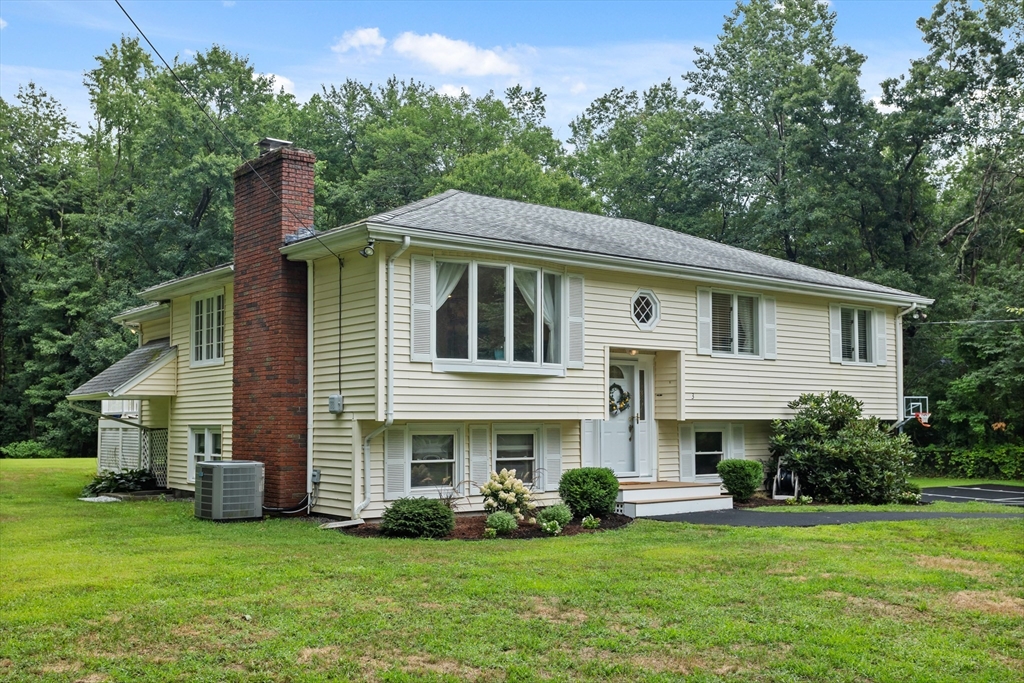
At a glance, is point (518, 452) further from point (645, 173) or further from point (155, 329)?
point (645, 173)

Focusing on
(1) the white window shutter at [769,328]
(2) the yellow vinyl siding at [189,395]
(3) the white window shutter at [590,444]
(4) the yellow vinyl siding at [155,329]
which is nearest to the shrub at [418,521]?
(3) the white window shutter at [590,444]

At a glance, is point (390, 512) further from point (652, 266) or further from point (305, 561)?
point (652, 266)

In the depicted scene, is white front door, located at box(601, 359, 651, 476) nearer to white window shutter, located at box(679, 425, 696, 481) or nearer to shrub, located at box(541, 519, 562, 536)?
white window shutter, located at box(679, 425, 696, 481)

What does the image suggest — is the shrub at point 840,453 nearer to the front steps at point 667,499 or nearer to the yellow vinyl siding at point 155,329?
the front steps at point 667,499

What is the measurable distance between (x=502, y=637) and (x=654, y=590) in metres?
1.94

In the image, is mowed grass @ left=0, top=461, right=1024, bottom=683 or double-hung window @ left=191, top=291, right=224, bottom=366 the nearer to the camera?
mowed grass @ left=0, top=461, right=1024, bottom=683

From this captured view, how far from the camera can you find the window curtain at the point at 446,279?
1249 centimetres

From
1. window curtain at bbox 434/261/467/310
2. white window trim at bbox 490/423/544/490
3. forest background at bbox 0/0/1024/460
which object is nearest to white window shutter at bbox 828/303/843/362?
white window trim at bbox 490/423/544/490

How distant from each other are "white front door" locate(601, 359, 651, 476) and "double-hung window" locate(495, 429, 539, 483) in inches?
63.4

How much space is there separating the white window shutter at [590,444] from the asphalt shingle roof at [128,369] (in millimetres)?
8207

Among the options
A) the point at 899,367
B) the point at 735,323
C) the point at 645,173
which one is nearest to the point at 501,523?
the point at 735,323

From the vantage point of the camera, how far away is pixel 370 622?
6.61 meters

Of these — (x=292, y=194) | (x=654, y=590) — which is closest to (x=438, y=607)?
(x=654, y=590)

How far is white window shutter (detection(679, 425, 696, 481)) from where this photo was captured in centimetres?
1623
